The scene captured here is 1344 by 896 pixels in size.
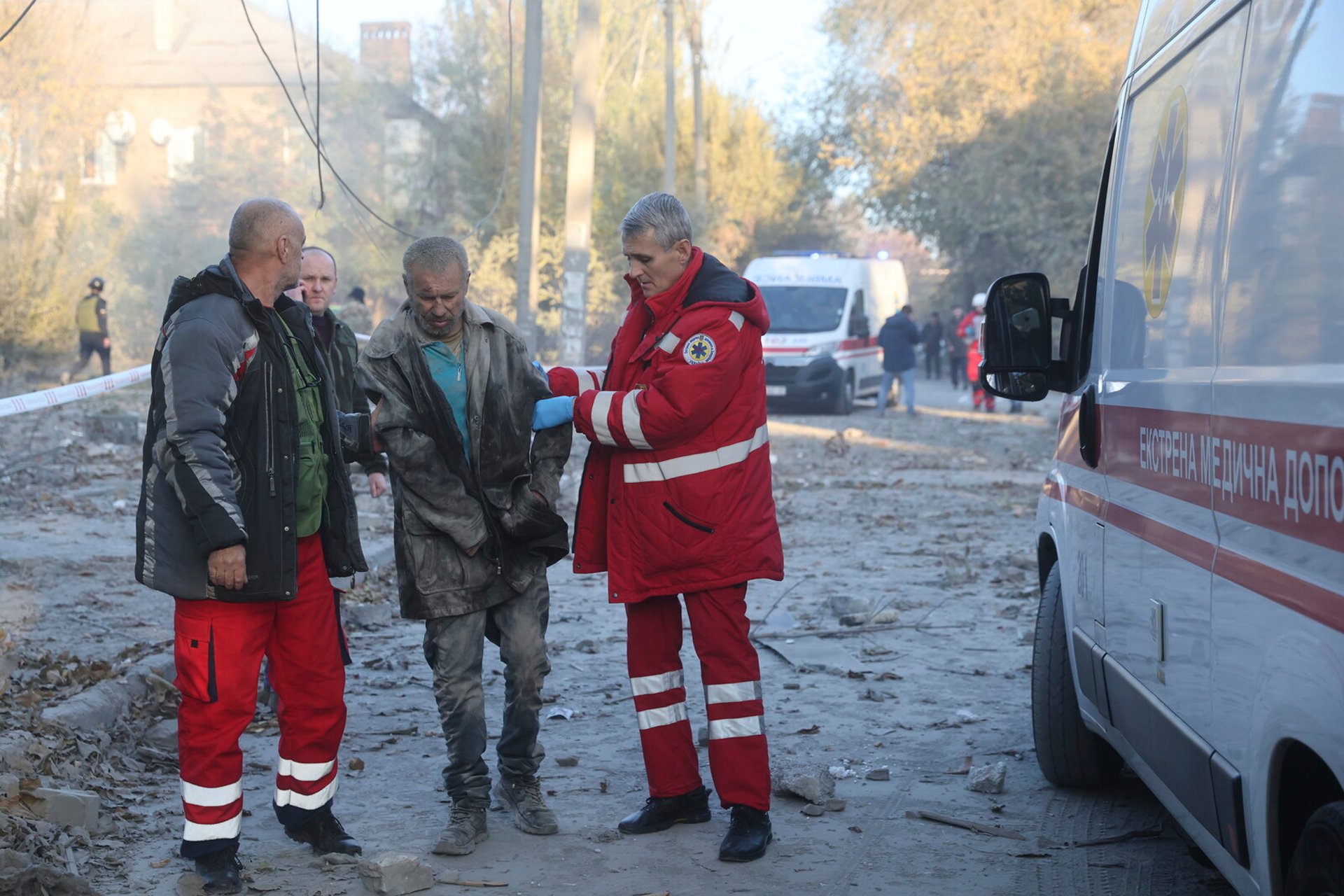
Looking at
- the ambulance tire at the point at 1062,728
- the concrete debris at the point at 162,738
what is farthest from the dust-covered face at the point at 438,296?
the ambulance tire at the point at 1062,728

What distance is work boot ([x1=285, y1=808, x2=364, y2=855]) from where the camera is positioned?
4.16 metres

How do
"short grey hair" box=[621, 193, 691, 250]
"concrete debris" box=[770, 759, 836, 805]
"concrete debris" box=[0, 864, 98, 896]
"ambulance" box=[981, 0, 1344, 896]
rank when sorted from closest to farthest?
1. "ambulance" box=[981, 0, 1344, 896]
2. "concrete debris" box=[0, 864, 98, 896]
3. "short grey hair" box=[621, 193, 691, 250]
4. "concrete debris" box=[770, 759, 836, 805]

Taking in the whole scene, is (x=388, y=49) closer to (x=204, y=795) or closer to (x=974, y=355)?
(x=974, y=355)

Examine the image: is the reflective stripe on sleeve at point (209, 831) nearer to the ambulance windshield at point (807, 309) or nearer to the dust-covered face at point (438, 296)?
the dust-covered face at point (438, 296)

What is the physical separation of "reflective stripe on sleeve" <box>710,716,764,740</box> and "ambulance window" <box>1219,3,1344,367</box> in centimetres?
196

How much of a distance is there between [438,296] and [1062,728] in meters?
2.53

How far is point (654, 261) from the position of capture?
4156 millimetres

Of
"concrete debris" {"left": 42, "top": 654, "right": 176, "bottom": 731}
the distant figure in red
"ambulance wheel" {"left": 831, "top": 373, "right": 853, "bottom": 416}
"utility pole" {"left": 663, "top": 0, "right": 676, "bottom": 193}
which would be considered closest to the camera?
"concrete debris" {"left": 42, "top": 654, "right": 176, "bottom": 731}

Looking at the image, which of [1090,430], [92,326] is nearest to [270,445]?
[1090,430]

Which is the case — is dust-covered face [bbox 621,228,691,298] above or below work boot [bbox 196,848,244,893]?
above

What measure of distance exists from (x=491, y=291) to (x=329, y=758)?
28290 mm

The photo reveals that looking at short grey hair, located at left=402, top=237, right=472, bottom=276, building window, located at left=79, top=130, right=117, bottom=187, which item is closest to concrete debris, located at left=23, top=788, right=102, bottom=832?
short grey hair, located at left=402, top=237, right=472, bottom=276

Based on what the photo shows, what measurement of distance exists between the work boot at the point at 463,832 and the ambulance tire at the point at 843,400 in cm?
1971

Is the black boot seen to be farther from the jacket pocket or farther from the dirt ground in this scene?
the jacket pocket
